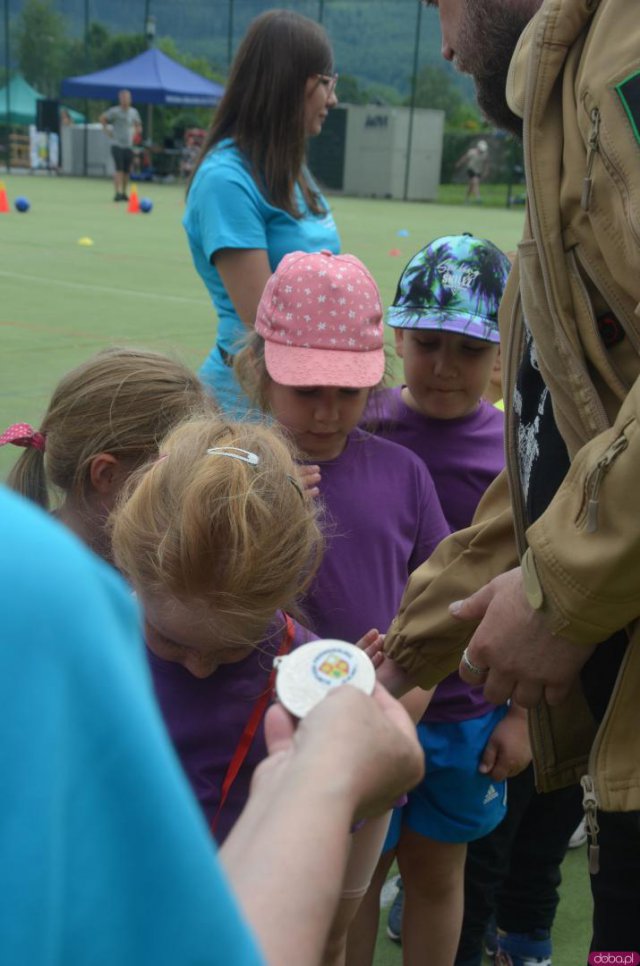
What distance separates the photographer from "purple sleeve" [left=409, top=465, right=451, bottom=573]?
258cm

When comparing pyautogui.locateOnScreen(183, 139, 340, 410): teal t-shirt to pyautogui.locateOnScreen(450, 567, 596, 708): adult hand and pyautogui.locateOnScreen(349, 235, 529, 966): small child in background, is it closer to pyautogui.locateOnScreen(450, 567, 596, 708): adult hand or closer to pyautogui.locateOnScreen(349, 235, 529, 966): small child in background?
pyautogui.locateOnScreen(349, 235, 529, 966): small child in background

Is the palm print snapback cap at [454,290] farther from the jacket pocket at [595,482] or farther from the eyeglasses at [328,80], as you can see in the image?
the jacket pocket at [595,482]

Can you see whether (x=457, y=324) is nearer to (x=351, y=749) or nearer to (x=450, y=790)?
(x=450, y=790)

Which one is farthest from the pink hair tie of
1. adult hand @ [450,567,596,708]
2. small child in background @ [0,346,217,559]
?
adult hand @ [450,567,596,708]

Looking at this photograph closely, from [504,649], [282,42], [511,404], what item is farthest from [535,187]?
[282,42]

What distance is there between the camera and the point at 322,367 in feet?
8.67

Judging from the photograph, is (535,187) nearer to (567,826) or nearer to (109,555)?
(109,555)

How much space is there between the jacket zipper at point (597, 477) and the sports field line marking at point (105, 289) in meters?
10.5

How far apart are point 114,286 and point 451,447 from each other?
10.5 m

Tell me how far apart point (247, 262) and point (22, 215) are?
1847 cm

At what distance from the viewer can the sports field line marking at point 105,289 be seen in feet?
39.6

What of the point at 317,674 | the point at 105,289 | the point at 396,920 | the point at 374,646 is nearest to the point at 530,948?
the point at 396,920

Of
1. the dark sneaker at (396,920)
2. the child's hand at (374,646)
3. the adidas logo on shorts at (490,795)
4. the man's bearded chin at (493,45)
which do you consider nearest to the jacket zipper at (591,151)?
the man's bearded chin at (493,45)

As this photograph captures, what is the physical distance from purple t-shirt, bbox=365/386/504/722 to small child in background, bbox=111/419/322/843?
86cm
